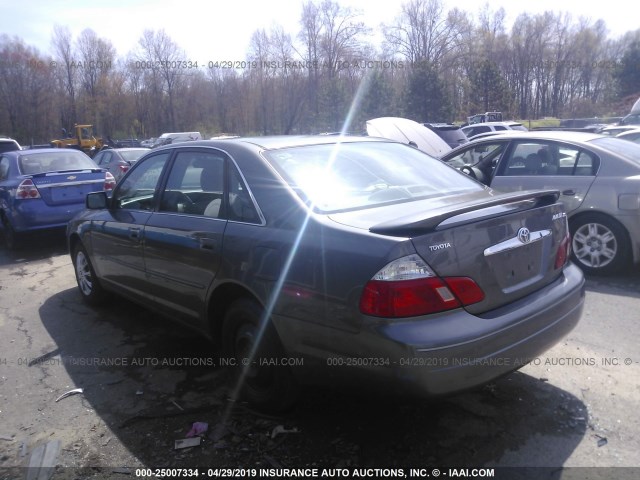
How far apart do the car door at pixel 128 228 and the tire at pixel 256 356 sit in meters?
1.24

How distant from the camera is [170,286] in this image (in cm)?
388

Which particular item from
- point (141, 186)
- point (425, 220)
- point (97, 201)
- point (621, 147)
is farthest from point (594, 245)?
point (97, 201)

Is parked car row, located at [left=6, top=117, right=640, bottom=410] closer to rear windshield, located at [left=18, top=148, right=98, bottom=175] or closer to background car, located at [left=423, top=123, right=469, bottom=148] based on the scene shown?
rear windshield, located at [left=18, top=148, right=98, bottom=175]

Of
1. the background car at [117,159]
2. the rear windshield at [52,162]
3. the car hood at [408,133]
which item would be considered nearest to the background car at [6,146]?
the background car at [117,159]

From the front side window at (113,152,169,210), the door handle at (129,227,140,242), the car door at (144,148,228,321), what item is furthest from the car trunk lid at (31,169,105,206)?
the car door at (144,148,228,321)

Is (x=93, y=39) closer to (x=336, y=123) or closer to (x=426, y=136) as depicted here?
(x=336, y=123)

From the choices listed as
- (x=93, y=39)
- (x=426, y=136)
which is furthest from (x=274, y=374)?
(x=93, y=39)

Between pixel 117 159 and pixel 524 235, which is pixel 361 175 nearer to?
pixel 524 235

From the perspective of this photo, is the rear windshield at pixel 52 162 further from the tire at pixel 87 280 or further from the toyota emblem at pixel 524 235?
the toyota emblem at pixel 524 235

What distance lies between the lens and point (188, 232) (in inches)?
142

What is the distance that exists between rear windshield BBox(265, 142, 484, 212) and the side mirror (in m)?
2.30

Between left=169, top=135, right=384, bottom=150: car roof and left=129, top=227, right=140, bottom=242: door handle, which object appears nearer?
left=169, top=135, right=384, bottom=150: car roof

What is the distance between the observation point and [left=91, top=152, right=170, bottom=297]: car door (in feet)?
14.0

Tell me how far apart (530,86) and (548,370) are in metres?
62.8
